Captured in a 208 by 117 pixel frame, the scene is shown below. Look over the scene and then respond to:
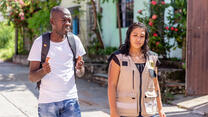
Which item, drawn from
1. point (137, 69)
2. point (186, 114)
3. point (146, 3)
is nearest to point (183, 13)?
point (146, 3)

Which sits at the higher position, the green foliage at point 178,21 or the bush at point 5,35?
the green foliage at point 178,21

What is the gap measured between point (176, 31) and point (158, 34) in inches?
25.2

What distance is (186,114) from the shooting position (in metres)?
5.53

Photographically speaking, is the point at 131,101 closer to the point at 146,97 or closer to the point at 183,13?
the point at 146,97

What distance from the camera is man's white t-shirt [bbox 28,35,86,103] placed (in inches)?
108

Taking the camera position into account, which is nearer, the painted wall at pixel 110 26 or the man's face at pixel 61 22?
the man's face at pixel 61 22

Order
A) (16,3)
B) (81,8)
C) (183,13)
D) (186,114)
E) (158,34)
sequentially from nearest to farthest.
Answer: (186,114) < (183,13) < (158,34) < (16,3) < (81,8)

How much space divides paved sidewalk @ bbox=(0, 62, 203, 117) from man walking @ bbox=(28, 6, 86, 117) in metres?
2.79

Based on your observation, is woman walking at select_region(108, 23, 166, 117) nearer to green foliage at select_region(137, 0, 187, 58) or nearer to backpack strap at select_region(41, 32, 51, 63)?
backpack strap at select_region(41, 32, 51, 63)

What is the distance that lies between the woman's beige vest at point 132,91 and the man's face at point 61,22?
1.88 feet

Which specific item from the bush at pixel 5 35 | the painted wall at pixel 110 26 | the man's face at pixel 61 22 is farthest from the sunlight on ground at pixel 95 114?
the bush at pixel 5 35

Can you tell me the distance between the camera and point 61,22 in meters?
2.75

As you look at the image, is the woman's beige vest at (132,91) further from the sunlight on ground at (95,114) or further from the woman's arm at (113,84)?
the sunlight on ground at (95,114)

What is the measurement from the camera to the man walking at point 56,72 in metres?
2.75
